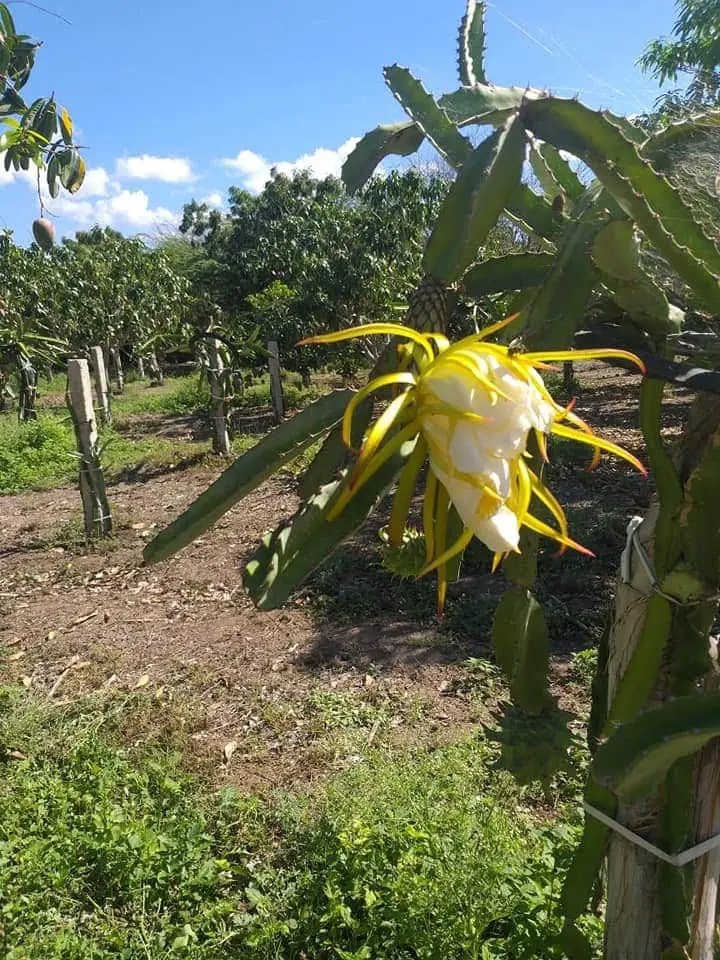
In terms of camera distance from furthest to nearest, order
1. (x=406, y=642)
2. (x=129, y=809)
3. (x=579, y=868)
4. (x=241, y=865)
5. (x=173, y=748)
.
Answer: (x=406, y=642) → (x=173, y=748) → (x=129, y=809) → (x=241, y=865) → (x=579, y=868)

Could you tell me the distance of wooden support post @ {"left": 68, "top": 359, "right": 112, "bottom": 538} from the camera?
466 centimetres

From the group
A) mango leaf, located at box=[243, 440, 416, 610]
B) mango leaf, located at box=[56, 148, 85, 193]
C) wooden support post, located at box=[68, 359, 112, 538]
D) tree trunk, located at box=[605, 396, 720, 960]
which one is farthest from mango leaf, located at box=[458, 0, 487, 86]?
wooden support post, located at box=[68, 359, 112, 538]

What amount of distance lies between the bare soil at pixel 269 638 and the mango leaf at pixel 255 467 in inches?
27.9

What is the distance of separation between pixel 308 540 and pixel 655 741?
1.41 ft

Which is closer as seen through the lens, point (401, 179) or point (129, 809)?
point (129, 809)

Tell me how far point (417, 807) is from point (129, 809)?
0.89 m

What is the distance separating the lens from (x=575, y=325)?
719mm

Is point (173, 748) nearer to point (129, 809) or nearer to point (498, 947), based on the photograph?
point (129, 809)

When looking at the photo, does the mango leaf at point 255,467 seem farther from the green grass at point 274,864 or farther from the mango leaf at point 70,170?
the mango leaf at point 70,170

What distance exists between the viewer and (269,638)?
3.43 meters

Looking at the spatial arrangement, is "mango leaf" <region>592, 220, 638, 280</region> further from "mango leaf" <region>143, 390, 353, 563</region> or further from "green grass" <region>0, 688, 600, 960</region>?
"green grass" <region>0, 688, 600, 960</region>

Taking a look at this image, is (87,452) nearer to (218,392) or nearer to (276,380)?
(218,392)

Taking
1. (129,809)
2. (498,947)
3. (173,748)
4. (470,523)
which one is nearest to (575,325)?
(470,523)

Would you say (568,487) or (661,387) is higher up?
(661,387)
